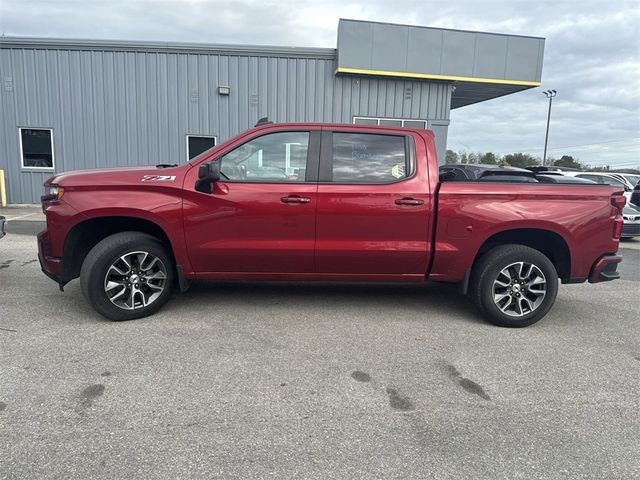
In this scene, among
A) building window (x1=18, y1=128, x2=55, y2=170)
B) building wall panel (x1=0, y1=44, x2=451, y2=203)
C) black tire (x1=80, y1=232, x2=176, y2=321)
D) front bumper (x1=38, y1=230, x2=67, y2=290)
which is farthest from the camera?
building window (x1=18, y1=128, x2=55, y2=170)

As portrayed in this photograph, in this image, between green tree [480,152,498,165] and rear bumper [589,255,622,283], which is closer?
rear bumper [589,255,622,283]

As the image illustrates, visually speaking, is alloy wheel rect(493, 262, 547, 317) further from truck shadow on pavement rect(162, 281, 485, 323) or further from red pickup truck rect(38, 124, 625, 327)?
truck shadow on pavement rect(162, 281, 485, 323)

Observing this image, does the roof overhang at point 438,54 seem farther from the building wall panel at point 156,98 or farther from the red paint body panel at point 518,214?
the red paint body panel at point 518,214

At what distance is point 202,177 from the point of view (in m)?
4.01

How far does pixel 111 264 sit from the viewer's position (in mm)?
4125

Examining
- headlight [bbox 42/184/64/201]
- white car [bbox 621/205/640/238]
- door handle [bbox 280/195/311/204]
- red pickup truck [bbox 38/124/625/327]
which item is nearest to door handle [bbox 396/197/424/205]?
red pickup truck [bbox 38/124/625/327]

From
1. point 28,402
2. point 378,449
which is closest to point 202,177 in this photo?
point 28,402

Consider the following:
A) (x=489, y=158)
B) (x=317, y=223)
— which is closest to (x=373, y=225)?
(x=317, y=223)

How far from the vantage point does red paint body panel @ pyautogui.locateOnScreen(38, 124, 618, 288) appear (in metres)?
4.16

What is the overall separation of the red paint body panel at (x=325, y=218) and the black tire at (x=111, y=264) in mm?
196

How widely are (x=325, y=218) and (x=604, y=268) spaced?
2.83 metres

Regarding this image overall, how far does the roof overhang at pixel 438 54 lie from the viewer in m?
13.0

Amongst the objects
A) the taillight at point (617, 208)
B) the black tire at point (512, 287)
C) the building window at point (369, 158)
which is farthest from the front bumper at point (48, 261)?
the taillight at point (617, 208)

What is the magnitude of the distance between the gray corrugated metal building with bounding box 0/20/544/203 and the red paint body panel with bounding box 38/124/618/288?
32.6 feet
